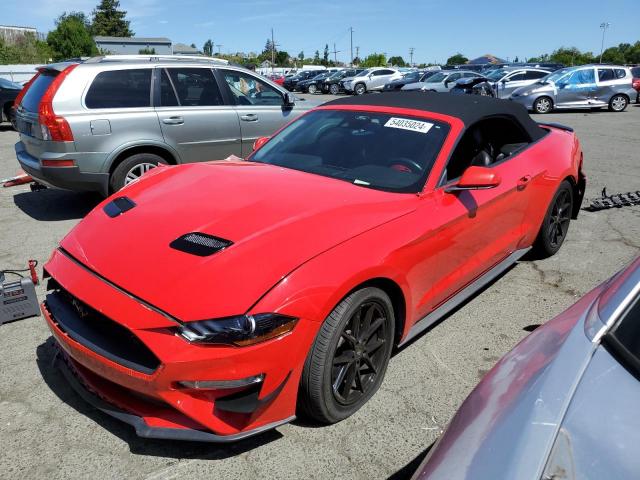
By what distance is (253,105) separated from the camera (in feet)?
22.3

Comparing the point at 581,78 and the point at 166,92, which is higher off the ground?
the point at 166,92

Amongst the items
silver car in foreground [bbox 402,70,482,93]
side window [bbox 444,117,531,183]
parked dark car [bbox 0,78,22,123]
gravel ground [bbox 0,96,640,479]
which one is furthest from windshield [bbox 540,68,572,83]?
parked dark car [bbox 0,78,22,123]

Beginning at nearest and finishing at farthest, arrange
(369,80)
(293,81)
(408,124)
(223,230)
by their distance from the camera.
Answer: (223,230) → (408,124) → (369,80) → (293,81)

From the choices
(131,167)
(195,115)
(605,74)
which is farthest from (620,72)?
(131,167)

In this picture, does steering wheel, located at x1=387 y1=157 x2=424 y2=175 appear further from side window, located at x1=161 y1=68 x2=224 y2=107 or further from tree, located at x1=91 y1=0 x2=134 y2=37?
tree, located at x1=91 y1=0 x2=134 y2=37

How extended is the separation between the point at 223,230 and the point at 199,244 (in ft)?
0.52

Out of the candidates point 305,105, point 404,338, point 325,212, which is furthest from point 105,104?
point 404,338

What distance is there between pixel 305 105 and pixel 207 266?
5558 mm

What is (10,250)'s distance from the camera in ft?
16.3

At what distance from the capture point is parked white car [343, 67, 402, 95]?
1212 inches

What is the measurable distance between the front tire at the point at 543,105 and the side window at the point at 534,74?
6.44ft

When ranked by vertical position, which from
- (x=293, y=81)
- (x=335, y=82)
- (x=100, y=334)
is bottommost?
(x=100, y=334)

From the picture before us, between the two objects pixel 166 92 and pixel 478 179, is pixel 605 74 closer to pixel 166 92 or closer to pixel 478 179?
pixel 166 92

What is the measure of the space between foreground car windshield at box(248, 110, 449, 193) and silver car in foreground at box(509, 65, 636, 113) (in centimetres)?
1762
